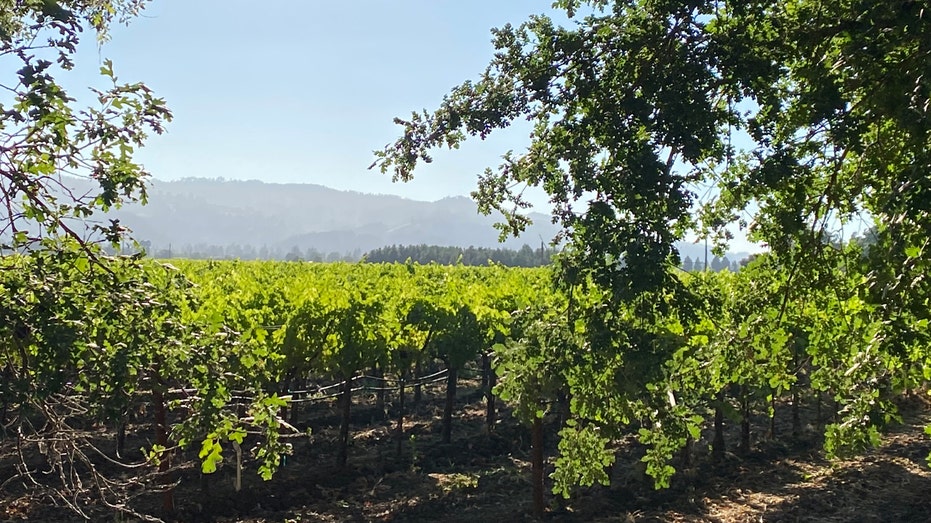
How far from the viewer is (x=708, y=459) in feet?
42.5

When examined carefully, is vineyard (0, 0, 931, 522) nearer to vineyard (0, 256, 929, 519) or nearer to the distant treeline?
vineyard (0, 256, 929, 519)

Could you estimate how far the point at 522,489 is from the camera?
11945mm

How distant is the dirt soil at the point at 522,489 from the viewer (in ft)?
33.6

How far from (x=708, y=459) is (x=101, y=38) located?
12.1 metres

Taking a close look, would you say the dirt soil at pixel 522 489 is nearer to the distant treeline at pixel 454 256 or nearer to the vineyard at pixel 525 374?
the vineyard at pixel 525 374

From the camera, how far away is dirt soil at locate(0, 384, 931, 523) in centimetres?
1023

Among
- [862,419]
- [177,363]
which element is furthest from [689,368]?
[177,363]

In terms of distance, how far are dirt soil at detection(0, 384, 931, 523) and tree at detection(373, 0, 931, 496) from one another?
5.45 meters

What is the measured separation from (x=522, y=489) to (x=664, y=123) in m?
8.30

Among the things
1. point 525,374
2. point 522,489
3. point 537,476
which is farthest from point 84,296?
point 522,489

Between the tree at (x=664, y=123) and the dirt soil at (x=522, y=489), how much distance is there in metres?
5.45

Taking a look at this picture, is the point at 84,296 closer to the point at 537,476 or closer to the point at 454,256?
the point at 537,476

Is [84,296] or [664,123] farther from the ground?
[664,123]

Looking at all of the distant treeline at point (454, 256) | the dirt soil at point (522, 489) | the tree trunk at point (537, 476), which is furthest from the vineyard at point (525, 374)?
the distant treeline at point (454, 256)
